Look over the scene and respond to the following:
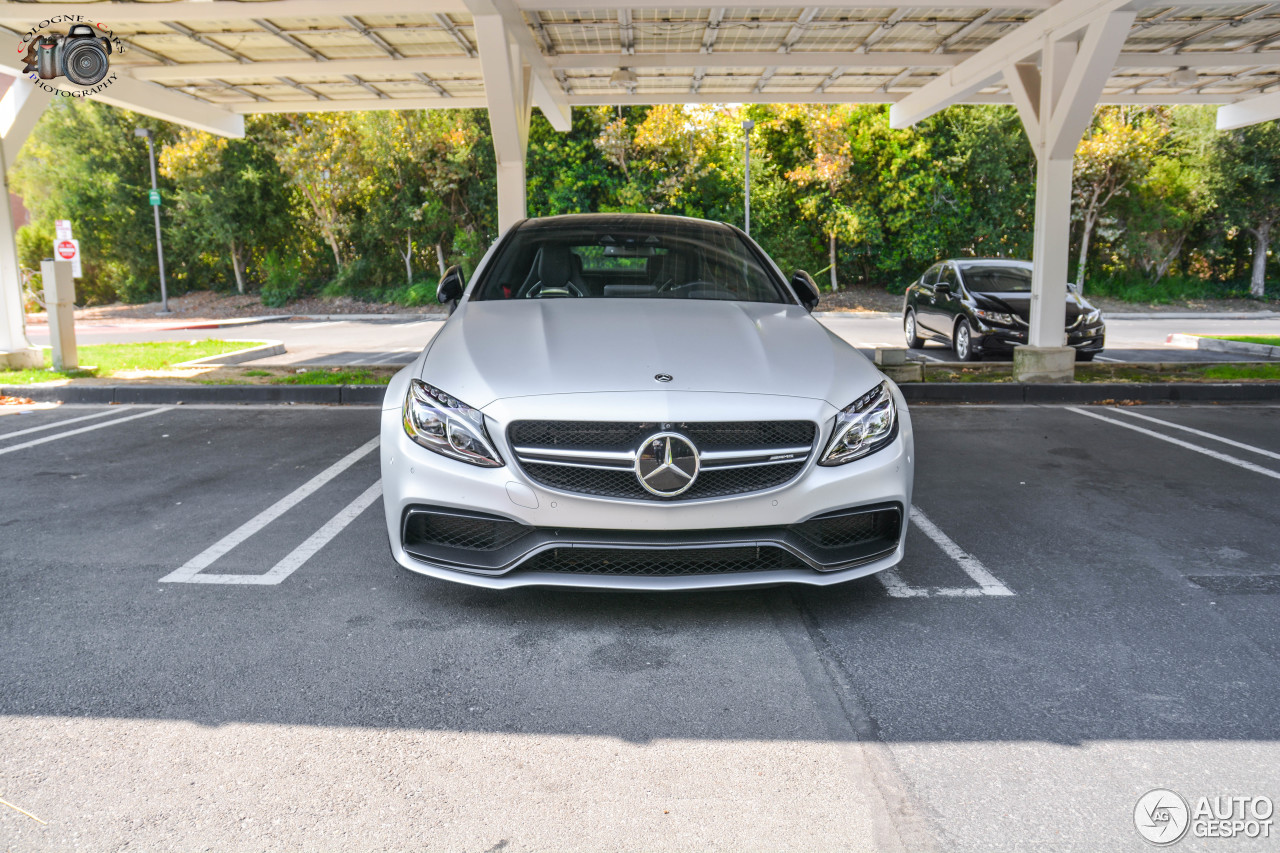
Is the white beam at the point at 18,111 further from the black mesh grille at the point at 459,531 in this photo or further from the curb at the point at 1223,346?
the curb at the point at 1223,346

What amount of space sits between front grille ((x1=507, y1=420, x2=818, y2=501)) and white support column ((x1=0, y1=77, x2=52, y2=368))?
970 cm

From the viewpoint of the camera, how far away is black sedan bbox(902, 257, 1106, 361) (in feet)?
39.8

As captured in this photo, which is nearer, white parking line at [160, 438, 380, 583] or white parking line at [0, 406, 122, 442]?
white parking line at [160, 438, 380, 583]

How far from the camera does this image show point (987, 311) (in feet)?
41.1

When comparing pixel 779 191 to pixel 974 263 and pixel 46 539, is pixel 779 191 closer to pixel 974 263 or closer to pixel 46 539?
pixel 974 263

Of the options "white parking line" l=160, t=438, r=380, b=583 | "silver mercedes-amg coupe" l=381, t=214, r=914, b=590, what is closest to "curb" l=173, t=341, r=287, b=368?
"white parking line" l=160, t=438, r=380, b=583

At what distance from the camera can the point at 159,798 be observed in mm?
2395

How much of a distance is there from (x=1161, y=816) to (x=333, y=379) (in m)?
8.68

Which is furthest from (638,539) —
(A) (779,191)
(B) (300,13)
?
(A) (779,191)

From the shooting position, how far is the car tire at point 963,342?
12695mm

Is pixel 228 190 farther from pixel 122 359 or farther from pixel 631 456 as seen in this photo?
pixel 631 456

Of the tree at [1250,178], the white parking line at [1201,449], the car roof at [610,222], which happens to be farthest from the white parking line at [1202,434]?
the tree at [1250,178]

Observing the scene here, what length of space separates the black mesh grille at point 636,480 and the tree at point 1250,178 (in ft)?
93.2

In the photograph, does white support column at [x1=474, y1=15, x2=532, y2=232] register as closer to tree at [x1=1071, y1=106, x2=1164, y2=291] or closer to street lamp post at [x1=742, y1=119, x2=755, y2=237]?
street lamp post at [x1=742, y1=119, x2=755, y2=237]
